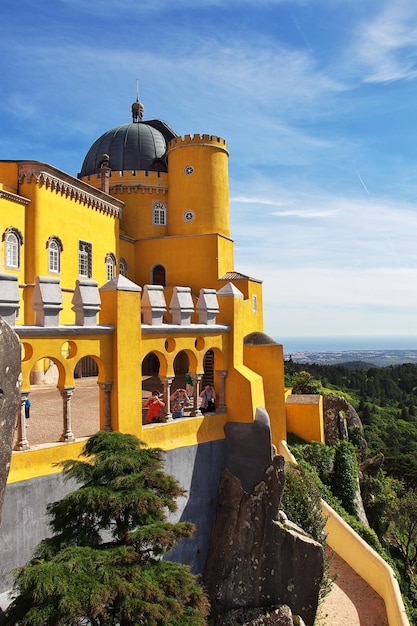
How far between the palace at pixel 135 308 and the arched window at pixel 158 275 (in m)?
0.09

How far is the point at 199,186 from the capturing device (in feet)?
96.5

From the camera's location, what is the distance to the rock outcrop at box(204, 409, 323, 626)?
1218 centimetres

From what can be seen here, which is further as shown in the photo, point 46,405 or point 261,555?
point 46,405

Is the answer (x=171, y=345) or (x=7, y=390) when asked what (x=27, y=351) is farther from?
(x=7, y=390)

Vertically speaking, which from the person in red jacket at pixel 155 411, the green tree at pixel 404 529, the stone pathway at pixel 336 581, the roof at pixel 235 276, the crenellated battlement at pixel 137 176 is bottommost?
the green tree at pixel 404 529

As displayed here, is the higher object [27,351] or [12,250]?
[12,250]

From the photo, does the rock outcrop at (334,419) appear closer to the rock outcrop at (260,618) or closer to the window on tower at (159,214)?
the rock outcrop at (260,618)

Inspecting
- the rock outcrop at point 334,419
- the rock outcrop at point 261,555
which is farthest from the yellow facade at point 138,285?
the rock outcrop at point 334,419

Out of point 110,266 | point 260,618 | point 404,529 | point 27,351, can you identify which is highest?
point 110,266

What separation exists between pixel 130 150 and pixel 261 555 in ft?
84.4

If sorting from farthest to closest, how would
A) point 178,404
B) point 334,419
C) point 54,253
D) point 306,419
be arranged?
point 334,419 → point 54,253 → point 306,419 → point 178,404

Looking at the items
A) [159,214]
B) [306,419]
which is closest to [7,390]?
[306,419]

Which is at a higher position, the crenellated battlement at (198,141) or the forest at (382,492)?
the crenellated battlement at (198,141)

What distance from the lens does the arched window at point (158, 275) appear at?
29.5 meters
